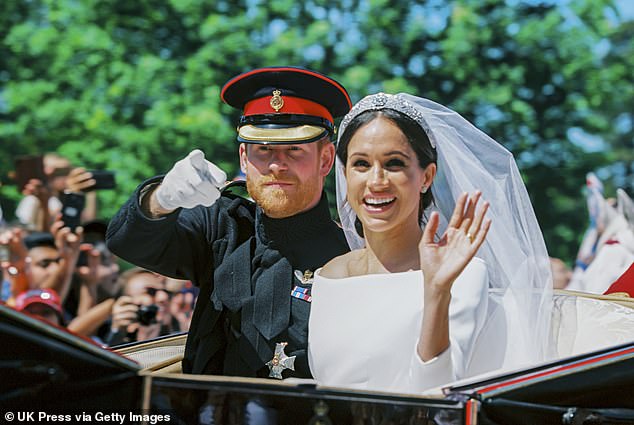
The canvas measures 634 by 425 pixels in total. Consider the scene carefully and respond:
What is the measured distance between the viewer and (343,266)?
9.80 feet

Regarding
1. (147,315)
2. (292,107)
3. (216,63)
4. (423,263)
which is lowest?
(423,263)

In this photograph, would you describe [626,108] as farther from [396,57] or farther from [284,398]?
[284,398]

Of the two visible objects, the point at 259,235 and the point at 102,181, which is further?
the point at 102,181

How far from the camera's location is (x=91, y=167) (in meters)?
8.77

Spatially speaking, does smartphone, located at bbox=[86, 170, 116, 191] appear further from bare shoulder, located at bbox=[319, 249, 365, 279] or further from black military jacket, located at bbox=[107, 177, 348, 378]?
bare shoulder, located at bbox=[319, 249, 365, 279]

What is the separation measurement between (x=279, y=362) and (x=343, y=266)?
36 centimetres

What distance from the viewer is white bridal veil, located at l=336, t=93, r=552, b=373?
2904mm

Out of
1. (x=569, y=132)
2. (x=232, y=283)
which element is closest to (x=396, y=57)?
(x=569, y=132)

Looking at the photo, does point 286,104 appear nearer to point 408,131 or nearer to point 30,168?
point 408,131

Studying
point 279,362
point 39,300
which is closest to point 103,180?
point 39,300

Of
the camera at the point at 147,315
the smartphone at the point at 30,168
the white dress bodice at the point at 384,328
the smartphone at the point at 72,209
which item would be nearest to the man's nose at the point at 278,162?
the white dress bodice at the point at 384,328

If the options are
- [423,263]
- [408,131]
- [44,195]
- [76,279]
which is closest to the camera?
[423,263]

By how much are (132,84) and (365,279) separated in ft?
21.2

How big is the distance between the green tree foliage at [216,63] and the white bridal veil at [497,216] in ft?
18.1
